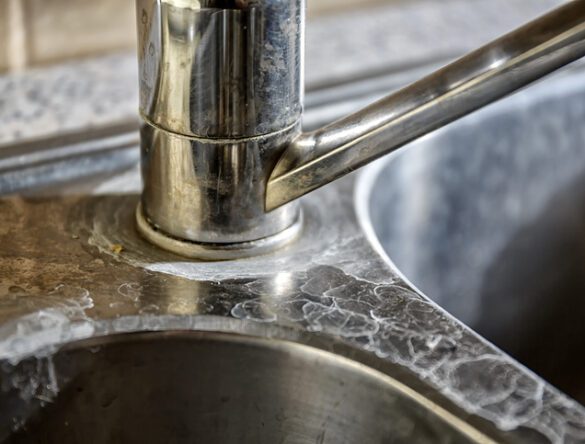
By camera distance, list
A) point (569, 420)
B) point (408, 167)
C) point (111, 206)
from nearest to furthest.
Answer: point (569, 420) → point (111, 206) → point (408, 167)

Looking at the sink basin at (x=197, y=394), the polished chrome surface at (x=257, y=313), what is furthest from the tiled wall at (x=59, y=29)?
the sink basin at (x=197, y=394)

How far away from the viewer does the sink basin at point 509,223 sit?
653mm

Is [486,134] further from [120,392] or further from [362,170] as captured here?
[120,392]

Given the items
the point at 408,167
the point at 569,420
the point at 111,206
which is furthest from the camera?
the point at 408,167

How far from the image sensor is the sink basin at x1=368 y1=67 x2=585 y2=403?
2.14 ft

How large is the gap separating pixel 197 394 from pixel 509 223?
0.36 metres

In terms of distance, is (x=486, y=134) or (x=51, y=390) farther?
(x=486, y=134)

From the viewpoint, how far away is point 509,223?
71 centimetres

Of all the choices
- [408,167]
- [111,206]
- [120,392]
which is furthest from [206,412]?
[408,167]

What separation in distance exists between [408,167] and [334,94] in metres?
0.08

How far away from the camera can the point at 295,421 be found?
0.43 meters

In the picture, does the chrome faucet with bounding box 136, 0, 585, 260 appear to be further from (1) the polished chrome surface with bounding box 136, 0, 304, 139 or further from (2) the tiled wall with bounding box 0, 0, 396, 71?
(2) the tiled wall with bounding box 0, 0, 396, 71

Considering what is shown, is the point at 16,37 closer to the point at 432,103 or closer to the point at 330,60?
the point at 330,60

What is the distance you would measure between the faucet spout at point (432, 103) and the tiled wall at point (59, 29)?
273 mm
